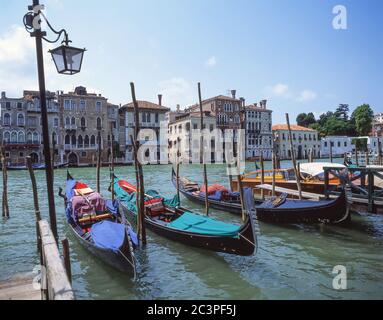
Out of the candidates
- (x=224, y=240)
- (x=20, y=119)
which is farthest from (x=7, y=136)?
(x=224, y=240)

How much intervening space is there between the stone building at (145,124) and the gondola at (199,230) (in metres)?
27.7

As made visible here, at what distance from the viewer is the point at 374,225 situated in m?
8.00

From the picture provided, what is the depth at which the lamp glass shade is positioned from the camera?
3.23 m

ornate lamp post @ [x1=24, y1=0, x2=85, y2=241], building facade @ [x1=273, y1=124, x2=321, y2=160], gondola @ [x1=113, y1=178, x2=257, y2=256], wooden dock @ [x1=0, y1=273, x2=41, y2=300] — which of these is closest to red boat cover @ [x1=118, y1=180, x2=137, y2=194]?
gondola @ [x1=113, y1=178, x2=257, y2=256]

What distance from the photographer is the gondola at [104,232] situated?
471 cm

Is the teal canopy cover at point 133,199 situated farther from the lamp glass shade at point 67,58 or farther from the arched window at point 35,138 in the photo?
the arched window at point 35,138

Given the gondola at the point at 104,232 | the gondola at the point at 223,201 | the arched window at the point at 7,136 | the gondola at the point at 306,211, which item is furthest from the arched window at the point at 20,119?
the gondola at the point at 306,211

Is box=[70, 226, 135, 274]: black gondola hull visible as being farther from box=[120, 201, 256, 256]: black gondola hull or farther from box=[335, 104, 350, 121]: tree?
box=[335, 104, 350, 121]: tree

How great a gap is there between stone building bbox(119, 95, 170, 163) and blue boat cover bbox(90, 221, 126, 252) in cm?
2975

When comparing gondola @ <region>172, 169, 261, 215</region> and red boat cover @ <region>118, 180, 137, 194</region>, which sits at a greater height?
red boat cover @ <region>118, 180, 137, 194</region>

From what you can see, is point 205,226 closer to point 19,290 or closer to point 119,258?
point 119,258
